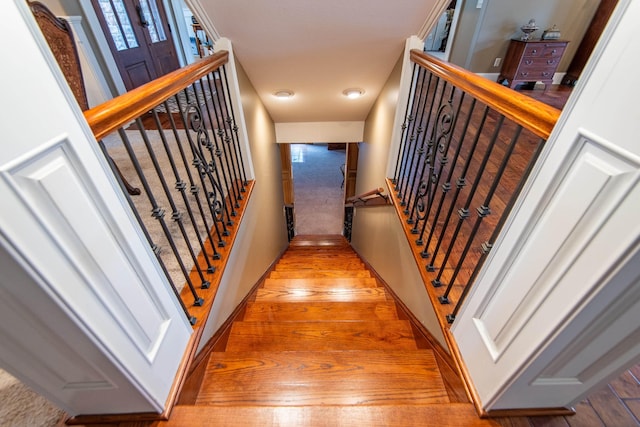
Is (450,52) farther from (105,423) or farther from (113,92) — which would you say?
(105,423)

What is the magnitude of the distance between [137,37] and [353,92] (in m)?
3.09

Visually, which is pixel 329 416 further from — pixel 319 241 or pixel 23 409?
pixel 319 241

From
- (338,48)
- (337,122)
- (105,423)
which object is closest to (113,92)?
(337,122)

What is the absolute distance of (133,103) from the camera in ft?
2.65

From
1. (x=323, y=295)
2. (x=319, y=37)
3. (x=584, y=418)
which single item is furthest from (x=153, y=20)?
(x=584, y=418)

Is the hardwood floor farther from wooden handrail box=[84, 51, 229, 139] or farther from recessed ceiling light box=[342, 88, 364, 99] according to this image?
recessed ceiling light box=[342, 88, 364, 99]

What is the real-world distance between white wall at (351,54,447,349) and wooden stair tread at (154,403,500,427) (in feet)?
0.96

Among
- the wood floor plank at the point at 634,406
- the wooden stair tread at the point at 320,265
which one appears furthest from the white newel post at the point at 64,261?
the wooden stair tread at the point at 320,265

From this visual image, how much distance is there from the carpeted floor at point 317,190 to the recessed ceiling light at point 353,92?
3515 mm

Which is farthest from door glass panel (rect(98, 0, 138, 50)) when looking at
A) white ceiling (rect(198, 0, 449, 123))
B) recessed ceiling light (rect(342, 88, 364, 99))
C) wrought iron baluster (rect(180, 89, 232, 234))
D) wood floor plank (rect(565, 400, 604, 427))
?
wood floor plank (rect(565, 400, 604, 427))

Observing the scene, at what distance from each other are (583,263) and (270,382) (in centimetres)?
106

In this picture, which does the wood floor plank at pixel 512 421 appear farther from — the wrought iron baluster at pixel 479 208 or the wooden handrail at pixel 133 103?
the wooden handrail at pixel 133 103

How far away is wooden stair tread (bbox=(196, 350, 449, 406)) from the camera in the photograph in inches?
43.2

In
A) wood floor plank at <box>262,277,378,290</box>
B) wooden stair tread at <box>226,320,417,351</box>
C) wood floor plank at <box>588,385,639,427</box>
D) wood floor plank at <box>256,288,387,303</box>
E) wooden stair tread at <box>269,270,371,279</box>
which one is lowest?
wooden stair tread at <box>269,270,371,279</box>
